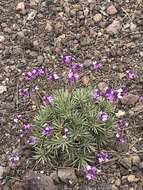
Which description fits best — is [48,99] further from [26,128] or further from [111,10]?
[111,10]

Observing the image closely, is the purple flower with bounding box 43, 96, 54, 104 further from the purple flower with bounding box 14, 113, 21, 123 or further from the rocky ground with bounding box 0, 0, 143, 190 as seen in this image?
the rocky ground with bounding box 0, 0, 143, 190

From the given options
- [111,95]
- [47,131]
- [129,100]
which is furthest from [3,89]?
[111,95]

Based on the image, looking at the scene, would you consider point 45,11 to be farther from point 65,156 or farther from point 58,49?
point 65,156

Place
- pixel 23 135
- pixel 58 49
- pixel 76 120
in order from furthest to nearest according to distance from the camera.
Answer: pixel 58 49 → pixel 23 135 → pixel 76 120

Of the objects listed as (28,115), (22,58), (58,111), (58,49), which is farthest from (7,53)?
(58,111)

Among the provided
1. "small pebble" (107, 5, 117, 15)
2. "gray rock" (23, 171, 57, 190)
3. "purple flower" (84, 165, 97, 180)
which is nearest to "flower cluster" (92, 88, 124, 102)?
"purple flower" (84, 165, 97, 180)
